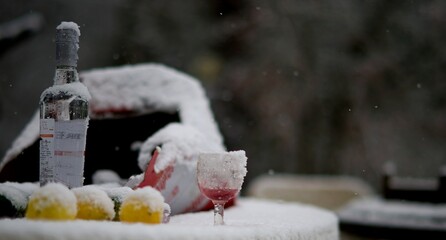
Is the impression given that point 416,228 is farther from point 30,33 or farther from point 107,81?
point 30,33

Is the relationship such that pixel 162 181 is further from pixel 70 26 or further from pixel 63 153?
pixel 70 26

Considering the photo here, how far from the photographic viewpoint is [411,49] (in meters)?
8.91

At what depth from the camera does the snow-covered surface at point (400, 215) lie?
92.7 inches

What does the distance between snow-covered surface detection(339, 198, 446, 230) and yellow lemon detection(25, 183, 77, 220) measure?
5.25 ft

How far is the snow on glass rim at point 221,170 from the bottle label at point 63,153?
24 cm

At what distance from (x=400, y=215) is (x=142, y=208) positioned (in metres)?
1.56

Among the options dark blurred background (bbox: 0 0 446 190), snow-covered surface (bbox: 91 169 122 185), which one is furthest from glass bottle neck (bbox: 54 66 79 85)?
dark blurred background (bbox: 0 0 446 190)

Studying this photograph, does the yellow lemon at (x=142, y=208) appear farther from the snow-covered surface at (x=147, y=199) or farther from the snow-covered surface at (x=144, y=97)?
the snow-covered surface at (x=144, y=97)

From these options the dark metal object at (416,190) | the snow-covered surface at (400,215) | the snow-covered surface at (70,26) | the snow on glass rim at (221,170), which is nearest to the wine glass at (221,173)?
the snow on glass rim at (221,170)

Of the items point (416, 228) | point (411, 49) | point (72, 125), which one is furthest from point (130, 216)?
point (411, 49)

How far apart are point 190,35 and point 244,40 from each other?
0.78 meters

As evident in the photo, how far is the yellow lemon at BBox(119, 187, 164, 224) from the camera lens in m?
1.09

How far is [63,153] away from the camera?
4.21 ft

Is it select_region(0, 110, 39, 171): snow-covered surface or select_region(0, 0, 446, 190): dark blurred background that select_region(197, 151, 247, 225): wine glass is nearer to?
select_region(0, 110, 39, 171): snow-covered surface
